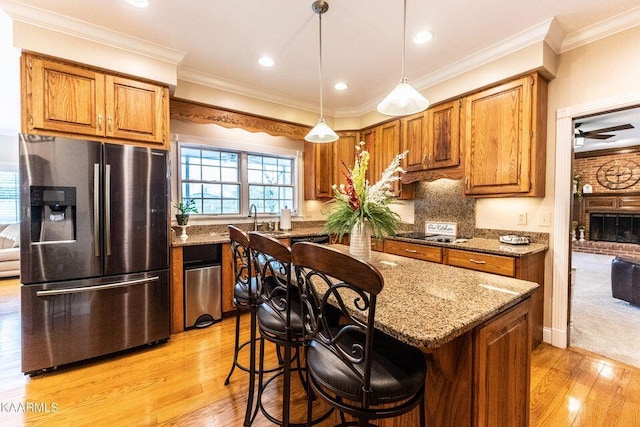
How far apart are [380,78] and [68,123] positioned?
120 inches

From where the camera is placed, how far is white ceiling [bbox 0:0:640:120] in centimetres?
208

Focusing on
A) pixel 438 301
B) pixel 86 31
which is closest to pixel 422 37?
pixel 438 301

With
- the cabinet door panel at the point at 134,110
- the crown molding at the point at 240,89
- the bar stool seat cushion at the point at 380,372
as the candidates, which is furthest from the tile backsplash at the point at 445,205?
the cabinet door panel at the point at 134,110

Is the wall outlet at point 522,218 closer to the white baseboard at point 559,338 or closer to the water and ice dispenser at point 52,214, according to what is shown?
the white baseboard at point 559,338

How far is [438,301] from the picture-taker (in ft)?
3.65

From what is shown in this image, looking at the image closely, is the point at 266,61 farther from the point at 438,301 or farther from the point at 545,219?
the point at 545,219

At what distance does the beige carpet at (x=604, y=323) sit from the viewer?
7.99 feet

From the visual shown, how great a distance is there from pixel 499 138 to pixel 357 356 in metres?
2.64

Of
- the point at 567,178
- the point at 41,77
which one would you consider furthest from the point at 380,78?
the point at 41,77

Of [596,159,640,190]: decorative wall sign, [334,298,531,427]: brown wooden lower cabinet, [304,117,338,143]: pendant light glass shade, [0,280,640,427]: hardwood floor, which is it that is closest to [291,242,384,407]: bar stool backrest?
[334,298,531,427]: brown wooden lower cabinet

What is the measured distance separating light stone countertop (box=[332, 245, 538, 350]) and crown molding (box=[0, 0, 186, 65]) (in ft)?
9.10

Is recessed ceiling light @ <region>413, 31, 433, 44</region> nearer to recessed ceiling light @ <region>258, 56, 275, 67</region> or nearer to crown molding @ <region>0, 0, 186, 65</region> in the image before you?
recessed ceiling light @ <region>258, 56, 275, 67</region>

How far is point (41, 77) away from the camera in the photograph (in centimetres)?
217

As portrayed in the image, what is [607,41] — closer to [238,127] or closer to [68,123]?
[238,127]
